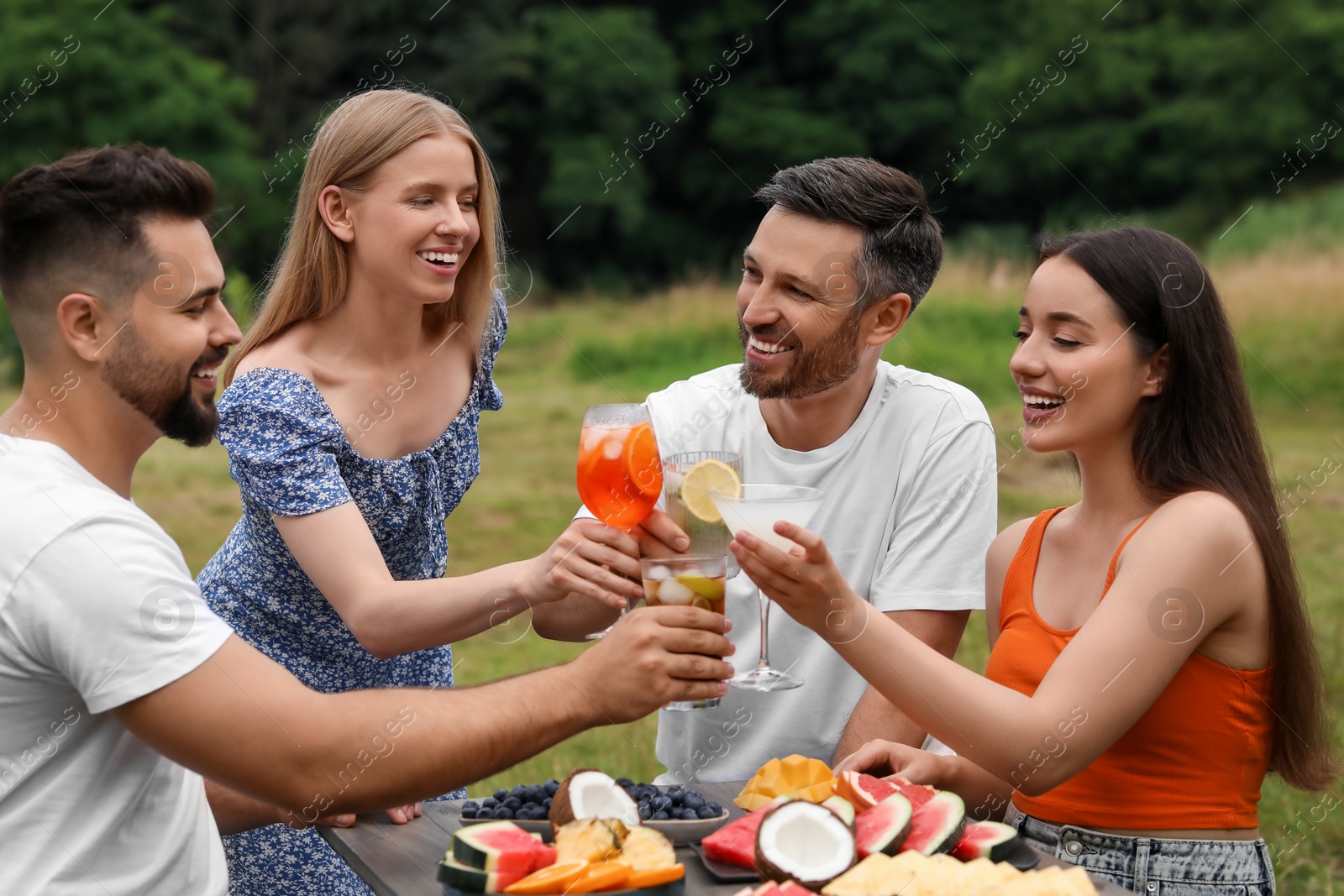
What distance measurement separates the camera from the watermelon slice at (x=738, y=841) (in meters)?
2.16

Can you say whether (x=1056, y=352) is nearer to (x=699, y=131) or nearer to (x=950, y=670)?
(x=950, y=670)

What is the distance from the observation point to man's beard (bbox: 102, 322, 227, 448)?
222 centimetres

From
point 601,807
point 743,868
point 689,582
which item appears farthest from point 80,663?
point 743,868

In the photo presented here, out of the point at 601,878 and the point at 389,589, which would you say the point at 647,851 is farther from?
the point at 389,589

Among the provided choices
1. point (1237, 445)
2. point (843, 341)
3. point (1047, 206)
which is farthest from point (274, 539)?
point (1047, 206)

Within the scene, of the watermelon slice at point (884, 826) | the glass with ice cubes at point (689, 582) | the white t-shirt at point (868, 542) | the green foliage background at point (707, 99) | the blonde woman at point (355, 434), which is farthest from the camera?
the green foliage background at point (707, 99)

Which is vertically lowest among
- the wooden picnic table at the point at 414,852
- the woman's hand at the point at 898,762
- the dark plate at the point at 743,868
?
the wooden picnic table at the point at 414,852

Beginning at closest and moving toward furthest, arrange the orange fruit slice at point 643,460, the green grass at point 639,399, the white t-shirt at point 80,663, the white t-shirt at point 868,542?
the white t-shirt at point 80,663
the orange fruit slice at point 643,460
the white t-shirt at point 868,542
the green grass at point 639,399

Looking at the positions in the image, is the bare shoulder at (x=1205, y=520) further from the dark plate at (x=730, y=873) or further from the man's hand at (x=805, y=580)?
the dark plate at (x=730, y=873)

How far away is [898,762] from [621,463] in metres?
0.88

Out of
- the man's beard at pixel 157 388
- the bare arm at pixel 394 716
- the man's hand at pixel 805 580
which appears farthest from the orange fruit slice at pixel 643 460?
the man's beard at pixel 157 388

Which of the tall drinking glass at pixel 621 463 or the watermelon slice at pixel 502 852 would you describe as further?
the tall drinking glass at pixel 621 463

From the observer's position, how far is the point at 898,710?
3203 millimetres

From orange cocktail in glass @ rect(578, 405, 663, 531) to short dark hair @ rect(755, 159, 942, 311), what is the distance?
1.06 m
